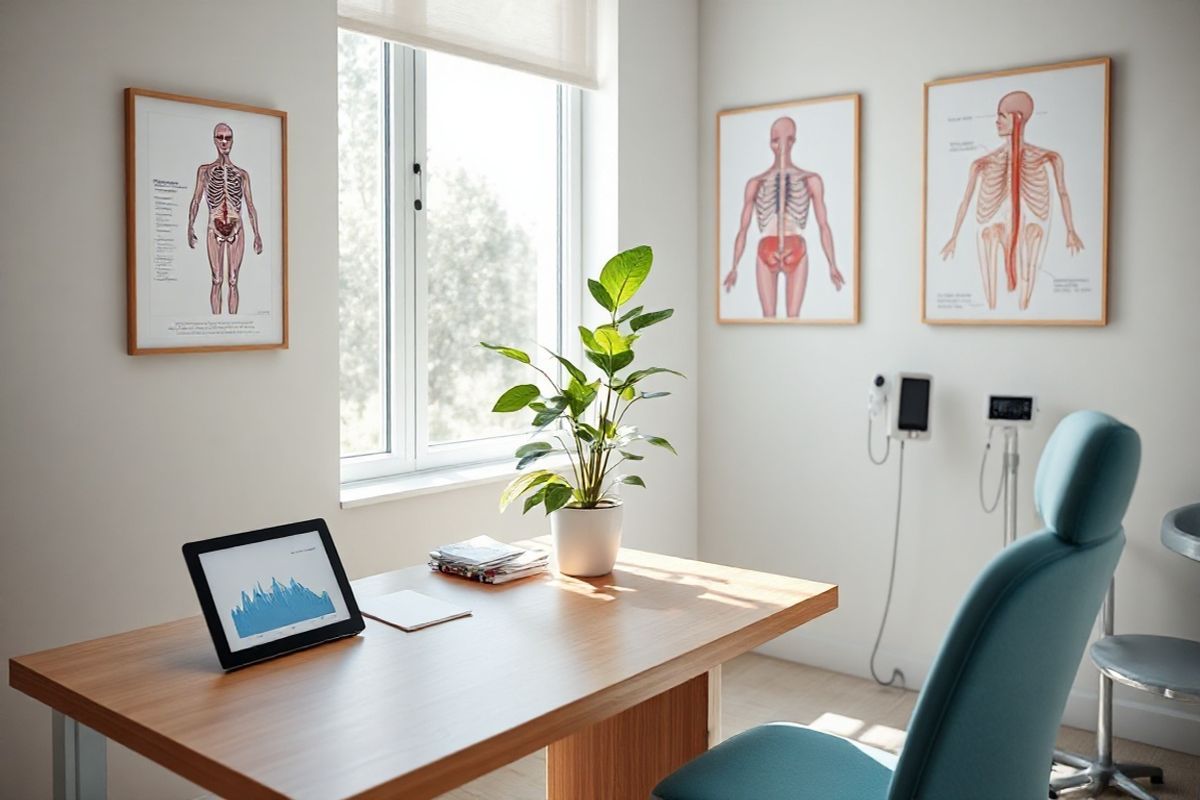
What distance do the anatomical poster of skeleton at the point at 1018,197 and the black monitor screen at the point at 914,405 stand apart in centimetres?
23

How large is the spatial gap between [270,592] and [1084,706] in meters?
2.67

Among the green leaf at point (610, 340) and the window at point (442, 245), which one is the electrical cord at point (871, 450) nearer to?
the window at point (442, 245)

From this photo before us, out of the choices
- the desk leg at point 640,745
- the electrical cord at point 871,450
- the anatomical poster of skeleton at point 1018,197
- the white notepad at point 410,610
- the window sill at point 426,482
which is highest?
the anatomical poster of skeleton at point 1018,197

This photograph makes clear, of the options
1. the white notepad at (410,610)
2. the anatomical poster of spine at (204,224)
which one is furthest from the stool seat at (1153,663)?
the anatomical poster of spine at (204,224)

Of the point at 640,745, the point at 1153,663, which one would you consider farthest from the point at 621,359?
the point at 1153,663

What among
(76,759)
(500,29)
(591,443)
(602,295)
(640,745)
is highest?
(500,29)

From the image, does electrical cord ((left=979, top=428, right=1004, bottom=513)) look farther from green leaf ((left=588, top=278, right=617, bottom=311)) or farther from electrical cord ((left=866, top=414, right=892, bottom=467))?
green leaf ((left=588, top=278, right=617, bottom=311))

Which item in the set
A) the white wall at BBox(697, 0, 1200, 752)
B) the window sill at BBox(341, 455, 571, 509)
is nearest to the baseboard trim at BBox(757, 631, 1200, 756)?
the white wall at BBox(697, 0, 1200, 752)

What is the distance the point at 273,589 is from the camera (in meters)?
1.87

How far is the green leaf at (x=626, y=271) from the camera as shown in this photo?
2371 mm

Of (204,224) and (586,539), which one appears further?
(204,224)

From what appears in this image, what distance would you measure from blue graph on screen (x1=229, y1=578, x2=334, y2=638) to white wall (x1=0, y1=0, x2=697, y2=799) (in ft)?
2.84

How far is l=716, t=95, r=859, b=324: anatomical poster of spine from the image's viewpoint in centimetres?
382

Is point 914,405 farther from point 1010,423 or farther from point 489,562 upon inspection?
point 489,562
